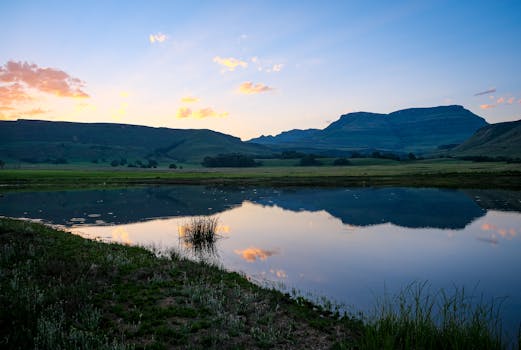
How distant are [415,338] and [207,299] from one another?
23.4ft

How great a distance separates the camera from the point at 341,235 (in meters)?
30.5

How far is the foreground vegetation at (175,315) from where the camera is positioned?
926 centimetres

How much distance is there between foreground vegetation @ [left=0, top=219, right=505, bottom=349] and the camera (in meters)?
9.26

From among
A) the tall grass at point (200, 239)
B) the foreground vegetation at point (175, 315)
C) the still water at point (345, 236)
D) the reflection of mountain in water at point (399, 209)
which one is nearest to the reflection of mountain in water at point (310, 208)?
the reflection of mountain in water at point (399, 209)

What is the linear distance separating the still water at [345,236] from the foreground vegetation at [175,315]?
2690mm

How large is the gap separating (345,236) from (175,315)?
68.4 feet

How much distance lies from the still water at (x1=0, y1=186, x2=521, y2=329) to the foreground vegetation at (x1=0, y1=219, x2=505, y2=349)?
269cm

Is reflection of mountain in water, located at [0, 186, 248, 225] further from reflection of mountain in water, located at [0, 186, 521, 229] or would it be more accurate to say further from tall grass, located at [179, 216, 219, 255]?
tall grass, located at [179, 216, 219, 255]

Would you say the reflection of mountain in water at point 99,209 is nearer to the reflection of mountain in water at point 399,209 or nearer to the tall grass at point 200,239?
the reflection of mountain in water at point 399,209

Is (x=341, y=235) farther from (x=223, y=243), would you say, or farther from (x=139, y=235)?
(x=139, y=235)

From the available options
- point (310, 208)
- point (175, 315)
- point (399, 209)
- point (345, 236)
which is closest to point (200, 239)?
point (345, 236)

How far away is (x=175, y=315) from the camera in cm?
1176

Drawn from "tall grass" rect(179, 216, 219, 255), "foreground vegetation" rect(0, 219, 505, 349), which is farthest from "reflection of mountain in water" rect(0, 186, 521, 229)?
"foreground vegetation" rect(0, 219, 505, 349)

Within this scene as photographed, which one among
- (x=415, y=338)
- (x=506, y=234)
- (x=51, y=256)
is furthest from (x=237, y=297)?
(x=506, y=234)
